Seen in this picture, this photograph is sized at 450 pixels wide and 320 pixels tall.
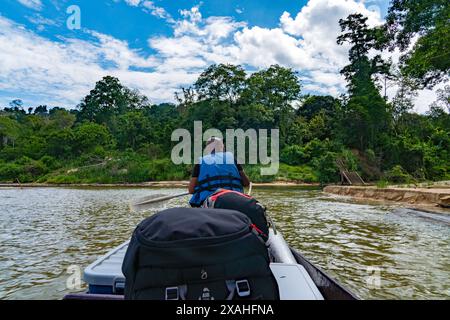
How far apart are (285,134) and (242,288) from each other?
32.7 metres

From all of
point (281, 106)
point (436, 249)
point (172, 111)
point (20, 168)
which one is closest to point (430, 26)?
point (436, 249)

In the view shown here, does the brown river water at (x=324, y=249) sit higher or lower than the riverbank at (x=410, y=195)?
lower

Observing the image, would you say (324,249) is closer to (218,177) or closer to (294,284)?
(218,177)

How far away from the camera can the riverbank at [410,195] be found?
25.2 ft

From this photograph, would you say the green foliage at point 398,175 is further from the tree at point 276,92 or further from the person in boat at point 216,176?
the person in boat at point 216,176

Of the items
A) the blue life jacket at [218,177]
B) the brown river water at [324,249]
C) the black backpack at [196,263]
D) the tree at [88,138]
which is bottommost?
the brown river water at [324,249]

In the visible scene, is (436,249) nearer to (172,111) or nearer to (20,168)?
(20,168)

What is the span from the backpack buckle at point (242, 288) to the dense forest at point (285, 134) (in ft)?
44.0

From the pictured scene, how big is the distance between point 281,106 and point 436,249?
3129cm

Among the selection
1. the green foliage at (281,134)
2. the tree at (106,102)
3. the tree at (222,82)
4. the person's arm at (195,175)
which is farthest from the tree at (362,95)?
the tree at (106,102)

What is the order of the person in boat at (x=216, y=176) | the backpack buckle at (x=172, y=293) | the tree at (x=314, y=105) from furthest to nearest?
the tree at (x=314, y=105) < the person in boat at (x=216, y=176) < the backpack buckle at (x=172, y=293)

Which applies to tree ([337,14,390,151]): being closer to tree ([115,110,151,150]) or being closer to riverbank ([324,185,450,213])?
riverbank ([324,185,450,213])

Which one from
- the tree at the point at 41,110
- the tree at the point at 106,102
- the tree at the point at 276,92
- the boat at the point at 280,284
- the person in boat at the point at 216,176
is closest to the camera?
the boat at the point at 280,284

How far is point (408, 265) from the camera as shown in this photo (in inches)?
134
